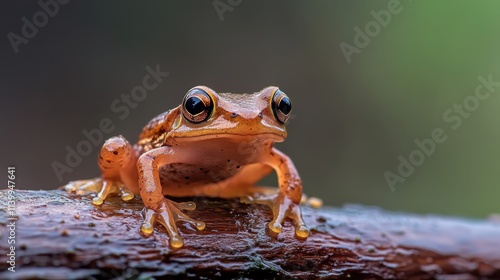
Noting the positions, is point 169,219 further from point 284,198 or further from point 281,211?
point 284,198

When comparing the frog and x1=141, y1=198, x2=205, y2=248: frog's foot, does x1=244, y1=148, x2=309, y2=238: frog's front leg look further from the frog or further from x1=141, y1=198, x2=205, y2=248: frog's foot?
x1=141, y1=198, x2=205, y2=248: frog's foot

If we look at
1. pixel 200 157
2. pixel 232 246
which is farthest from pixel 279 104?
pixel 232 246

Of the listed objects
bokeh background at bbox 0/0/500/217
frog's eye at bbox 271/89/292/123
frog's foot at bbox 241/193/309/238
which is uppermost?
bokeh background at bbox 0/0/500/217

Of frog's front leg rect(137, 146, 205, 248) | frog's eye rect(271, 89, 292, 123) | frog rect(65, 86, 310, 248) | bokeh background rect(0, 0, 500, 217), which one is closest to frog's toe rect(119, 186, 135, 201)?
frog rect(65, 86, 310, 248)

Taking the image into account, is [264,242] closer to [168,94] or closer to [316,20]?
[168,94]

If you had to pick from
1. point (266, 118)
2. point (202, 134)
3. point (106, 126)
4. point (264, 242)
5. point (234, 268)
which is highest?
point (106, 126)

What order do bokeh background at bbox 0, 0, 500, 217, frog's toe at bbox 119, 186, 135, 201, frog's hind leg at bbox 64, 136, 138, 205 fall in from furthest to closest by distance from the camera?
bokeh background at bbox 0, 0, 500, 217 < frog's hind leg at bbox 64, 136, 138, 205 < frog's toe at bbox 119, 186, 135, 201

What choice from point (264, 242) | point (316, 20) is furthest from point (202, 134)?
point (316, 20)

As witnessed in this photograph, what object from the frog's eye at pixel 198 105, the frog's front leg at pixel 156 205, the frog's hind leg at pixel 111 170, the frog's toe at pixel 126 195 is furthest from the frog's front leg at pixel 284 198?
the frog's hind leg at pixel 111 170
